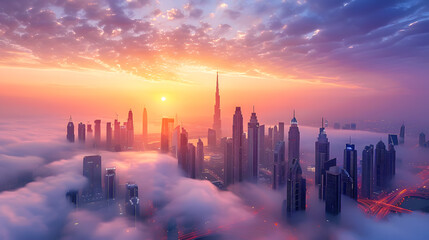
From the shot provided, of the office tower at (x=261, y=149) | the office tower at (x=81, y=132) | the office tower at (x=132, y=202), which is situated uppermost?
the office tower at (x=81, y=132)

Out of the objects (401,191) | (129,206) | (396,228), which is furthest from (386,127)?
(129,206)

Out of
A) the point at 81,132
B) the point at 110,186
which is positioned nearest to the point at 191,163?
the point at 110,186

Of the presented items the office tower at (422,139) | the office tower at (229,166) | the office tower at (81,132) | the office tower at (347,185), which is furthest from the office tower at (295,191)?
the office tower at (422,139)

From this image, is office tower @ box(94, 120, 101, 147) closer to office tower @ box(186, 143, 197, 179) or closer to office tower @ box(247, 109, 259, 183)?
office tower @ box(186, 143, 197, 179)

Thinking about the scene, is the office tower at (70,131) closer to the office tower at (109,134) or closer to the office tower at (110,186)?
the office tower at (109,134)

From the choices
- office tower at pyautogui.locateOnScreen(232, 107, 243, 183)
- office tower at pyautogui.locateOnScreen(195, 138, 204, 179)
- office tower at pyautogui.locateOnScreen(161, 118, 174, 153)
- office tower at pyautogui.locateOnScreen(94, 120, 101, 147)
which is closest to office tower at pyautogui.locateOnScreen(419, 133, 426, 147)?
office tower at pyautogui.locateOnScreen(232, 107, 243, 183)

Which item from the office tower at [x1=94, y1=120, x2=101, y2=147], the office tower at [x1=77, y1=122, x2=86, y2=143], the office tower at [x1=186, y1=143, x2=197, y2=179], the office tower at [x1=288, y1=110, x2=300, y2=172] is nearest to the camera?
the office tower at [x1=186, y1=143, x2=197, y2=179]

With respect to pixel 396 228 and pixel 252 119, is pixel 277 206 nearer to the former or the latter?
pixel 396 228
